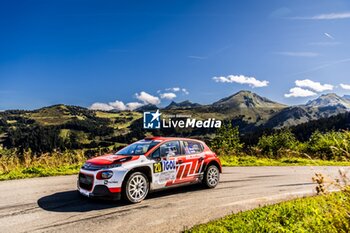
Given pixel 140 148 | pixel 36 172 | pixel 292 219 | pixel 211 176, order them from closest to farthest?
pixel 292 219
pixel 140 148
pixel 211 176
pixel 36 172

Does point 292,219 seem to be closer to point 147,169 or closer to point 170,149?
point 147,169

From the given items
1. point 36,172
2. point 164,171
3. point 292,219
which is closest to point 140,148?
point 164,171

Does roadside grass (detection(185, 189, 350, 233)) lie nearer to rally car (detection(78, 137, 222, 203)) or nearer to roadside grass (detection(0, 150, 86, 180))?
rally car (detection(78, 137, 222, 203))

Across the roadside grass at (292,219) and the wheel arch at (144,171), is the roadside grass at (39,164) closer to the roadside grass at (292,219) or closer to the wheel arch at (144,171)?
the wheel arch at (144,171)

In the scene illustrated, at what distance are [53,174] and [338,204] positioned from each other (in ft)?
37.4

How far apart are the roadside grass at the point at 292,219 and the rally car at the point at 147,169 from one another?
2.71 metres

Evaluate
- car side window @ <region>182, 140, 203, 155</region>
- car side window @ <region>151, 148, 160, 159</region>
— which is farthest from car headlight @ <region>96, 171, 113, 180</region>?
car side window @ <region>182, 140, 203, 155</region>

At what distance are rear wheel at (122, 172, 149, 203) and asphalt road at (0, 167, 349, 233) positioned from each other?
23 centimetres

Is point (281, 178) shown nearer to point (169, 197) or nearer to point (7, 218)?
point (169, 197)

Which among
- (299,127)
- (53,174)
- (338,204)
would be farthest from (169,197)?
(299,127)

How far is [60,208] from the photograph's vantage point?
7973 mm

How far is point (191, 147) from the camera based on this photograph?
421 inches

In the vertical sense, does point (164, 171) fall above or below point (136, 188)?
above

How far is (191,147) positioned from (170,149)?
1032mm
